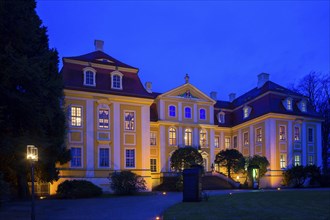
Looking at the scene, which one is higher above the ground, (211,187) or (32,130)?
(32,130)

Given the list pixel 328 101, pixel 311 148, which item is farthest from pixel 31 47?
pixel 328 101

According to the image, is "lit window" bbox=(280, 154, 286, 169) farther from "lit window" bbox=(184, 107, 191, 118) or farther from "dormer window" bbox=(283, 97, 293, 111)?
"lit window" bbox=(184, 107, 191, 118)

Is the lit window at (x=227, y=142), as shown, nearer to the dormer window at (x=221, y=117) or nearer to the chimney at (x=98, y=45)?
the dormer window at (x=221, y=117)

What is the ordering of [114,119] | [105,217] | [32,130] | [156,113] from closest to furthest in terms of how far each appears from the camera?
[105,217]
[32,130]
[114,119]
[156,113]

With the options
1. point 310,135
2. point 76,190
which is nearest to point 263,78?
point 310,135

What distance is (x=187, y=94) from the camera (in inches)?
1558

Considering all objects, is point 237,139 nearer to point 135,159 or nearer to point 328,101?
point 328,101

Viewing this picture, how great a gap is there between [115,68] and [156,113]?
9098mm

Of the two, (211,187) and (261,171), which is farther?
(261,171)

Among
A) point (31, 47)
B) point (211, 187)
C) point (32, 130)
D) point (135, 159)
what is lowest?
point (211, 187)

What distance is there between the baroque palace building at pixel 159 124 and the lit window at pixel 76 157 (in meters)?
0.08

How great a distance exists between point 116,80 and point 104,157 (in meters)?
6.59

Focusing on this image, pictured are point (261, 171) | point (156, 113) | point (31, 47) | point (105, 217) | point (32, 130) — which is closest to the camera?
point (105, 217)

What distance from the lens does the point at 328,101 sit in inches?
1821
